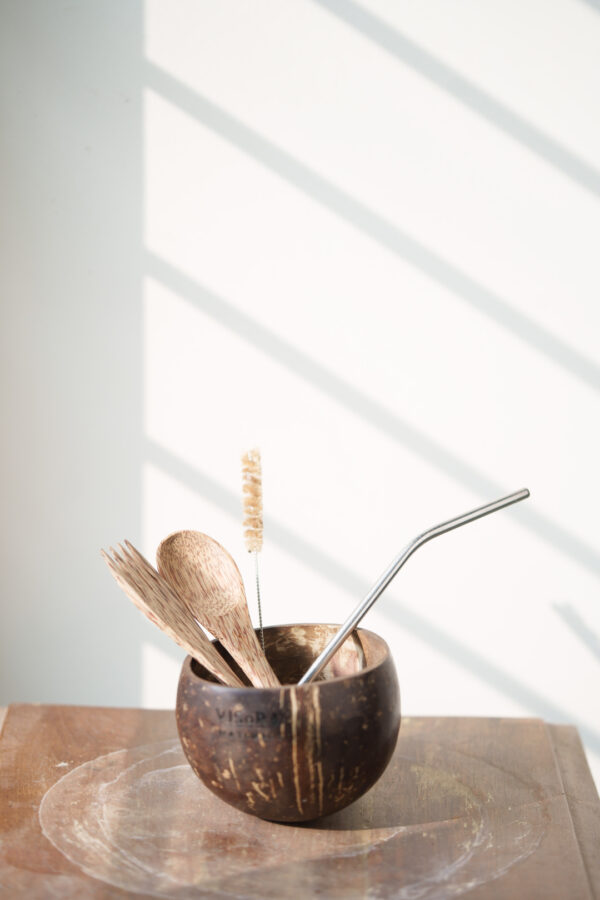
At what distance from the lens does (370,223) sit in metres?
1.61

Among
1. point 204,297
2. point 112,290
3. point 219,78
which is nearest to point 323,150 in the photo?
point 219,78

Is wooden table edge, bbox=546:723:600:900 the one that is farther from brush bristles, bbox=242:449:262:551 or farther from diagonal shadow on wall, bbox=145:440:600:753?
diagonal shadow on wall, bbox=145:440:600:753

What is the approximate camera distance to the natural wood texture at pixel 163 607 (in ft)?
2.56

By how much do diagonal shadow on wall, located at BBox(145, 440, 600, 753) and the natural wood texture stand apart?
82 cm

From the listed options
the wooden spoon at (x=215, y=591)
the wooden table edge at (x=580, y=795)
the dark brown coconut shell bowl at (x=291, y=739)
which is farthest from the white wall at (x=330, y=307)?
the dark brown coconut shell bowl at (x=291, y=739)

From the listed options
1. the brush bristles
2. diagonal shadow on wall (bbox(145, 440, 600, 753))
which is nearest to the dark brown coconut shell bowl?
the brush bristles

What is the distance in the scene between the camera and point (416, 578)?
65.7 inches

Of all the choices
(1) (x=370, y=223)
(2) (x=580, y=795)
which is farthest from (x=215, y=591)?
(1) (x=370, y=223)

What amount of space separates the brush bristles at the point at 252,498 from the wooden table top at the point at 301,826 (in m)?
0.26

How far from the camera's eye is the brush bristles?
869mm

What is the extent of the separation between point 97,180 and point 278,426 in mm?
582

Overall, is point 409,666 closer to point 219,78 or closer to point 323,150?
point 323,150

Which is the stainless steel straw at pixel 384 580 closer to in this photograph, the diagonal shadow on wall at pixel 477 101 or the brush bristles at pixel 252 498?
the brush bristles at pixel 252 498

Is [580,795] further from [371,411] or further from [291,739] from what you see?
[371,411]
